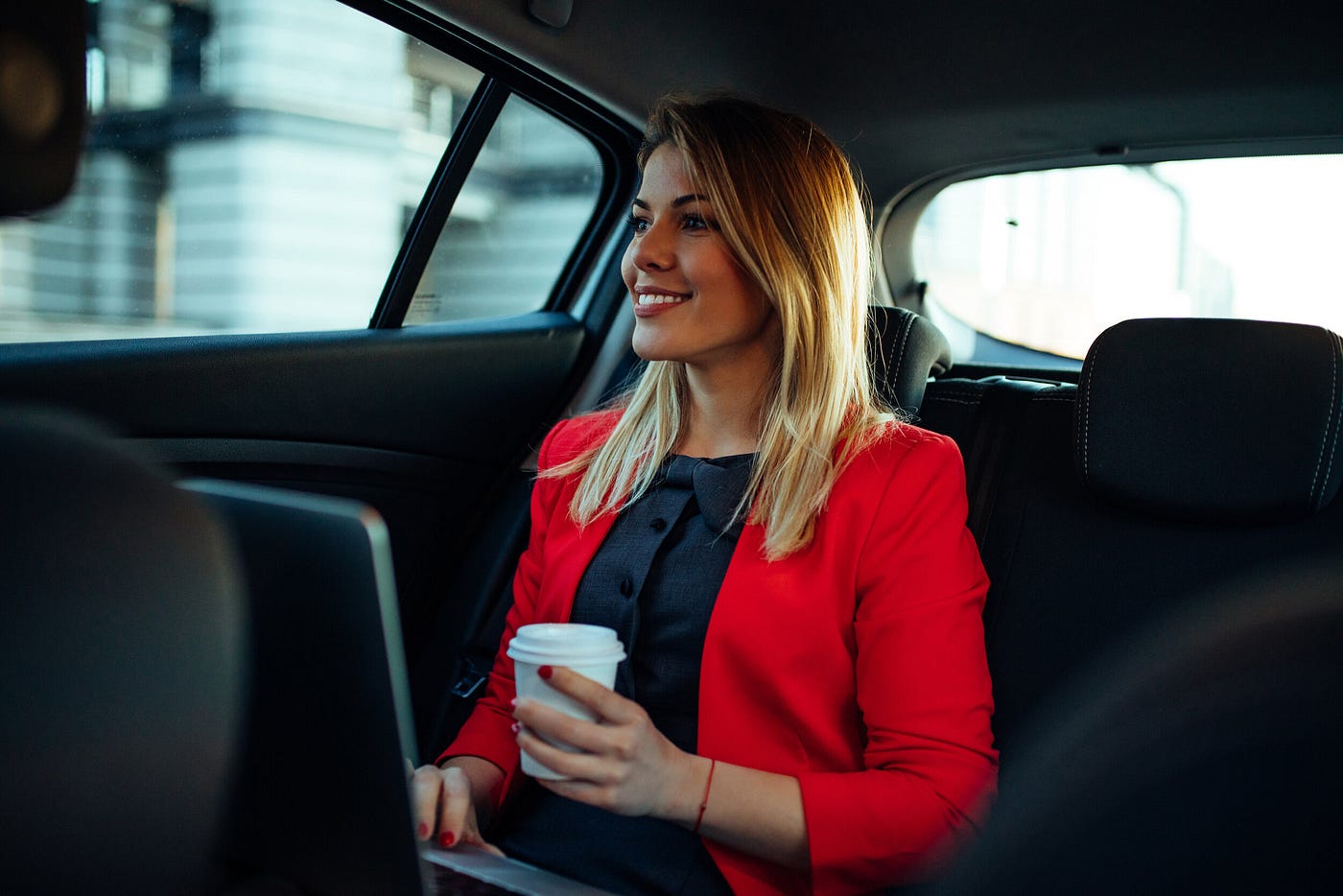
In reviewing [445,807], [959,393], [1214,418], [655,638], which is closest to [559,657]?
[445,807]

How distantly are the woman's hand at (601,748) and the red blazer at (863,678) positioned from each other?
0.76 ft

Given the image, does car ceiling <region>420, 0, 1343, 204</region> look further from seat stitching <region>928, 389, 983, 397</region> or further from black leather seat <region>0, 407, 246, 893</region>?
black leather seat <region>0, 407, 246, 893</region>

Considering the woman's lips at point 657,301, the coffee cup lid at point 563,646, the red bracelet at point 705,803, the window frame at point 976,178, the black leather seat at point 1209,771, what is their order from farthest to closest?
the window frame at point 976,178
the woman's lips at point 657,301
the red bracelet at point 705,803
the coffee cup lid at point 563,646
the black leather seat at point 1209,771

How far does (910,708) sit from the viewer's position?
1.27m

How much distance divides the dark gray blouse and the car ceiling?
97cm

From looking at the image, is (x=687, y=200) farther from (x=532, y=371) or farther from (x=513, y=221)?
(x=513, y=221)

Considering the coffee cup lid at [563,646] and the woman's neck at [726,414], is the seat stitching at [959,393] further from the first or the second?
the coffee cup lid at [563,646]

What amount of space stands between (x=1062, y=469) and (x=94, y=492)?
56.2 inches

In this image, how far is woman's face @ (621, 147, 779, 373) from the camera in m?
1.53

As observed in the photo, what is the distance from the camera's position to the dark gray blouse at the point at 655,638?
131cm

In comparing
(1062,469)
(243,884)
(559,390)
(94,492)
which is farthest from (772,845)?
(559,390)

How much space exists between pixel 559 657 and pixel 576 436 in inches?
34.7

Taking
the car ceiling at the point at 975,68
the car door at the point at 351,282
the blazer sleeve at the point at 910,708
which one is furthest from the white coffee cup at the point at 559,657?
the car ceiling at the point at 975,68

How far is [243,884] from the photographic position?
0.79m
